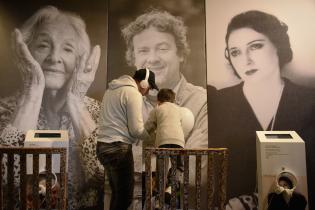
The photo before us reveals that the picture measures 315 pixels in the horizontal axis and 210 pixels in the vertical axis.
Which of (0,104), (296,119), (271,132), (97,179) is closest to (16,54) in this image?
(0,104)

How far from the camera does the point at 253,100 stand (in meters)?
4.00

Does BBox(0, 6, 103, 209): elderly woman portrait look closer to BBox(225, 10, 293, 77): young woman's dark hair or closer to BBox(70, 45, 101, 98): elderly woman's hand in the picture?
BBox(70, 45, 101, 98): elderly woman's hand

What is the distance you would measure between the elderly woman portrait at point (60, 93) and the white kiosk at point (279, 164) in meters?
1.61

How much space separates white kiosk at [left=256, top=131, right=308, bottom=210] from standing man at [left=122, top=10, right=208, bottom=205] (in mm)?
766

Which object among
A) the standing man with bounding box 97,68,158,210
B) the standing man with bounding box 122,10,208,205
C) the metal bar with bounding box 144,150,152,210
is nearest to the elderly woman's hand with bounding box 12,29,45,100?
the standing man with bounding box 122,10,208,205

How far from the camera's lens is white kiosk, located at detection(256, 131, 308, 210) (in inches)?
129

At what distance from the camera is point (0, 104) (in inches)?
160

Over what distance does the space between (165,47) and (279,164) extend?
1.66 meters

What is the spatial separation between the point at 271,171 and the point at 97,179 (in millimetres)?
1710

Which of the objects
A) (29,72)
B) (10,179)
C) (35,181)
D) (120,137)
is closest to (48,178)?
(35,181)

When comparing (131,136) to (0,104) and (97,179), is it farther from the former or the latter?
(0,104)

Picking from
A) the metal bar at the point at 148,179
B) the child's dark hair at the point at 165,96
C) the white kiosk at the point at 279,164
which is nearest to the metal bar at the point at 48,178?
the metal bar at the point at 148,179

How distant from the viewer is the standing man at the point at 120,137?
8.96 ft

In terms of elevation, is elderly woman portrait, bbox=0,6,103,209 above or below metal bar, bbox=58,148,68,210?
above
